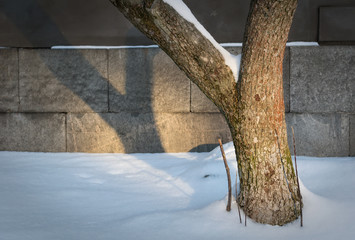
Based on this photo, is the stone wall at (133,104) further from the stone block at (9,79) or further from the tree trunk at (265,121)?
the tree trunk at (265,121)

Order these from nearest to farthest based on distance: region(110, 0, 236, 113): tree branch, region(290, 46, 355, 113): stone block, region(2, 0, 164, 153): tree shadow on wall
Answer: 1. region(110, 0, 236, 113): tree branch
2. region(290, 46, 355, 113): stone block
3. region(2, 0, 164, 153): tree shadow on wall

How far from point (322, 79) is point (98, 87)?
3972 millimetres

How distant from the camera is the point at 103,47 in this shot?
20.0 feet

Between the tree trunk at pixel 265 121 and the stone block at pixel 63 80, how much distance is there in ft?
12.5

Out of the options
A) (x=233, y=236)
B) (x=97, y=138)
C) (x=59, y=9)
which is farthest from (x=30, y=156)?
(x=233, y=236)

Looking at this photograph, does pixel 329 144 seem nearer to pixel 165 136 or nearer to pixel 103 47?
pixel 165 136

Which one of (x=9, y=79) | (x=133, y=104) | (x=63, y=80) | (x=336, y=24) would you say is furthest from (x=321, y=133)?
(x=9, y=79)

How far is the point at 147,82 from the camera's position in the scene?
6039 mm

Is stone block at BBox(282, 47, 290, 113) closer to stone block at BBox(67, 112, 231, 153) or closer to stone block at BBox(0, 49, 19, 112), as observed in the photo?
stone block at BBox(67, 112, 231, 153)

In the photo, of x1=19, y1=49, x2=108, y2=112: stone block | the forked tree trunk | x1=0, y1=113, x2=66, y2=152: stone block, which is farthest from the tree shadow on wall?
the forked tree trunk

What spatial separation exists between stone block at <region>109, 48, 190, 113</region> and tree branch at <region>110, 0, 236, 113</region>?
10.3ft

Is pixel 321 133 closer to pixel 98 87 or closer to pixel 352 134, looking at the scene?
pixel 352 134

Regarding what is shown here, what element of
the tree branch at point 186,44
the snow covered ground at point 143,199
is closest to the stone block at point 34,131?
the snow covered ground at point 143,199

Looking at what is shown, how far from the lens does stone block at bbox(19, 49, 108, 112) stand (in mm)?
6117
